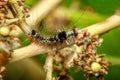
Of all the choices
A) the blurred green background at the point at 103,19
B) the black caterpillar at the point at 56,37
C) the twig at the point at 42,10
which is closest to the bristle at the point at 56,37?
the black caterpillar at the point at 56,37

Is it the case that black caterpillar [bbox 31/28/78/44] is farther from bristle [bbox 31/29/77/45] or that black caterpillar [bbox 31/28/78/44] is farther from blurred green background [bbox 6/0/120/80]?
blurred green background [bbox 6/0/120/80]

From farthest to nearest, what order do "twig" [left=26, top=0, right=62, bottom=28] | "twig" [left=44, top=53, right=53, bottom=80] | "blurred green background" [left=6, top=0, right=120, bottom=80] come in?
"blurred green background" [left=6, top=0, right=120, bottom=80]
"twig" [left=26, top=0, right=62, bottom=28]
"twig" [left=44, top=53, right=53, bottom=80]

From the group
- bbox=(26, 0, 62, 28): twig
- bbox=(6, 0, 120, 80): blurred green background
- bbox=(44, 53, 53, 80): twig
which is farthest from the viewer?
bbox=(6, 0, 120, 80): blurred green background

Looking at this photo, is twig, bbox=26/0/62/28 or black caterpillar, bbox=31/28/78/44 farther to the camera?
twig, bbox=26/0/62/28

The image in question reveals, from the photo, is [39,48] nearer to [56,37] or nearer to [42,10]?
[56,37]

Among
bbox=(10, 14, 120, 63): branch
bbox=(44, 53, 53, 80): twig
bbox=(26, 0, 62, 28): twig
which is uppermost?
bbox=(26, 0, 62, 28): twig

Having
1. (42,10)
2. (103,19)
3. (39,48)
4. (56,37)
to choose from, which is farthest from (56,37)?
(103,19)

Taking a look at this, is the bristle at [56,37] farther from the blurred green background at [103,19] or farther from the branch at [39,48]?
the blurred green background at [103,19]

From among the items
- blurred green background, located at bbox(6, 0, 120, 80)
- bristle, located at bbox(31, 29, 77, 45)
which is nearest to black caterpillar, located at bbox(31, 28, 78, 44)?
bristle, located at bbox(31, 29, 77, 45)
